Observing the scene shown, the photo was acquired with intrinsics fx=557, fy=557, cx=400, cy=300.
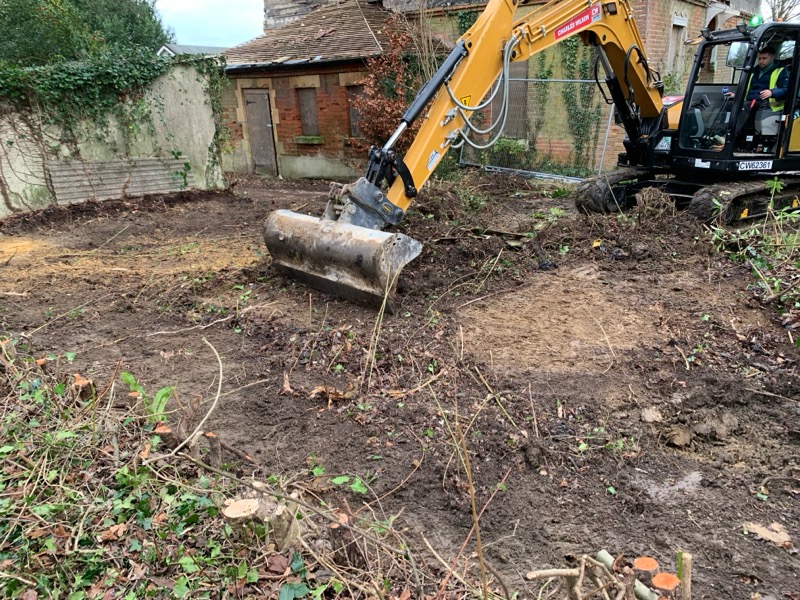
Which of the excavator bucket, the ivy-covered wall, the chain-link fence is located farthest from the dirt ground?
the chain-link fence

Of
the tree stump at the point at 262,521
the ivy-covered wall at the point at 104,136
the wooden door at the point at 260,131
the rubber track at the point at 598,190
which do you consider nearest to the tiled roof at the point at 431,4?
the wooden door at the point at 260,131

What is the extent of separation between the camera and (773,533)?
9.44 feet

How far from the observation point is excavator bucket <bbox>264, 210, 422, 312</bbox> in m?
4.80

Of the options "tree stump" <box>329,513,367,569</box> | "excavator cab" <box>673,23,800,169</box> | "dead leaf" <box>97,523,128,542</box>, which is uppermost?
"excavator cab" <box>673,23,800,169</box>

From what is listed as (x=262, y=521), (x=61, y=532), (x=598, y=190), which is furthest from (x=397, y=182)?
(x=598, y=190)

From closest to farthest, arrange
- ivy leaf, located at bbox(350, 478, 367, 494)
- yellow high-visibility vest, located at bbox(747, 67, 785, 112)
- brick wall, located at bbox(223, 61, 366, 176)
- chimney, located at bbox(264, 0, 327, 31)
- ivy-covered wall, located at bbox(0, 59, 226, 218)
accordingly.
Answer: ivy leaf, located at bbox(350, 478, 367, 494) → yellow high-visibility vest, located at bbox(747, 67, 785, 112) → ivy-covered wall, located at bbox(0, 59, 226, 218) → brick wall, located at bbox(223, 61, 366, 176) → chimney, located at bbox(264, 0, 327, 31)

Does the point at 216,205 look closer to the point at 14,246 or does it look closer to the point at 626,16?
the point at 14,246

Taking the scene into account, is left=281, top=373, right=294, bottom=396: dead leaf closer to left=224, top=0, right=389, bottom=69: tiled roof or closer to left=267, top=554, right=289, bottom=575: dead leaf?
left=267, top=554, right=289, bottom=575: dead leaf

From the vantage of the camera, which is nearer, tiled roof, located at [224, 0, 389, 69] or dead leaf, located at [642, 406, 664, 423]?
dead leaf, located at [642, 406, 664, 423]

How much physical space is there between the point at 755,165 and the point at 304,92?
1134 centimetres

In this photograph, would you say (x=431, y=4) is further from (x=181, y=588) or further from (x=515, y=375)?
(x=181, y=588)

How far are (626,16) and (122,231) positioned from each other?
787cm

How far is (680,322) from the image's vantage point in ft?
16.1

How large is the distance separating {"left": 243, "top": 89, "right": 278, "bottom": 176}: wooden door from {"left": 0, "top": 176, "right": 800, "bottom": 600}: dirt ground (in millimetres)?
9651
